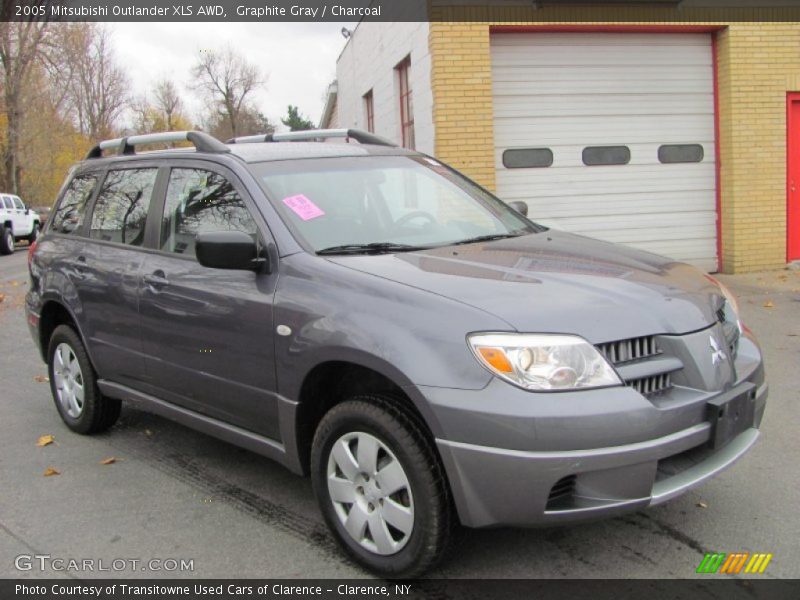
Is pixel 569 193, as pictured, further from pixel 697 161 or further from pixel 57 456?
pixel 57 456

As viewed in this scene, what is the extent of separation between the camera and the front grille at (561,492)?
8.67 ft

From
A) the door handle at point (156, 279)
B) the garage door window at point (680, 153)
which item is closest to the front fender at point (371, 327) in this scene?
the door handle at point (156, 279)

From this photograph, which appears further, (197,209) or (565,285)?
(197,209)

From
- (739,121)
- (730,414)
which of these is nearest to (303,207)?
(730,414)

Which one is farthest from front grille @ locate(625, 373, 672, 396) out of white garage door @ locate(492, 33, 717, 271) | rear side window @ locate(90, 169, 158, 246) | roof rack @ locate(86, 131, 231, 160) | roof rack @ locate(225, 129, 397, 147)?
white garage door @ locate(492, 33, 717, 271)

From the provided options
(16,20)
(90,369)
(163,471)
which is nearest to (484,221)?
(163,471)

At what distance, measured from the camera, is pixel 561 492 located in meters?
2.66

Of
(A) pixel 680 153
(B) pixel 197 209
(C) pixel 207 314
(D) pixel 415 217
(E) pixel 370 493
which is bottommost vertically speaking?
(E) pixel 370 493

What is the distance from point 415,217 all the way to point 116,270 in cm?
184

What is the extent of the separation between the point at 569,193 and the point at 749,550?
289 inches

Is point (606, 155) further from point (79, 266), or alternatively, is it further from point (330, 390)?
point (330, 390)

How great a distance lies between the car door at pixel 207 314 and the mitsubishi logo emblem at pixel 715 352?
1865mm

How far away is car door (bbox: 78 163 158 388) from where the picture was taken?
14.2 ft

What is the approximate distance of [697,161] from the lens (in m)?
10.3
